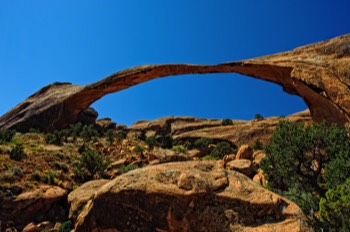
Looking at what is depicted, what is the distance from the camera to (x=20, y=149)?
97.0 ft

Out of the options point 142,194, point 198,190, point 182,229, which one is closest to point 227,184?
point 198,190

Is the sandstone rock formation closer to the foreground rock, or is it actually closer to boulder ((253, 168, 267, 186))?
boulder ((253, 168, 267, 186))

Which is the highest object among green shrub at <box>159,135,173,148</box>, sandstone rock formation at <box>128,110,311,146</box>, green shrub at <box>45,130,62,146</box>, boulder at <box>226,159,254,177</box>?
sandstone rock formation at <box>128,110,311,146</box>

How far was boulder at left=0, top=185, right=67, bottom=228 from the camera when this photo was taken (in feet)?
68.4

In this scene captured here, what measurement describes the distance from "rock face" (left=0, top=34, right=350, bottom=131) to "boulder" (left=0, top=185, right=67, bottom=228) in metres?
15.7

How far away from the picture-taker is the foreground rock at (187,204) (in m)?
8.70

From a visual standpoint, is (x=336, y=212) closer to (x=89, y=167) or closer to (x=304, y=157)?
(x=304, y=157)

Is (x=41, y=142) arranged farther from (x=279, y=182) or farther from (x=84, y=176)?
(x=279, y=182)

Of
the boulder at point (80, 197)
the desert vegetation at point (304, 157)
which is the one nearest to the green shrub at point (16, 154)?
the boulder at point (80, 197)

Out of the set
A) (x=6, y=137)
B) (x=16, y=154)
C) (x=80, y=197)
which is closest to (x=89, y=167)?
(x=16, y=154)

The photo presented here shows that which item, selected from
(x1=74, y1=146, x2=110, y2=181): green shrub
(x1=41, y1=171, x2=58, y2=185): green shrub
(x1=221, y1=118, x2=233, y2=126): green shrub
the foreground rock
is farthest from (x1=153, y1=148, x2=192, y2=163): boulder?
(x1=221, y1=118, x2=233, y2=126): green shrub

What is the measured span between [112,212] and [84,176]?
1884 centimetres

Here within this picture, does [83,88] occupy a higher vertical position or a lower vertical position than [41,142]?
higher

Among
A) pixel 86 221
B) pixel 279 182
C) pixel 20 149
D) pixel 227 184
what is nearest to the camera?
pixel 227 184
